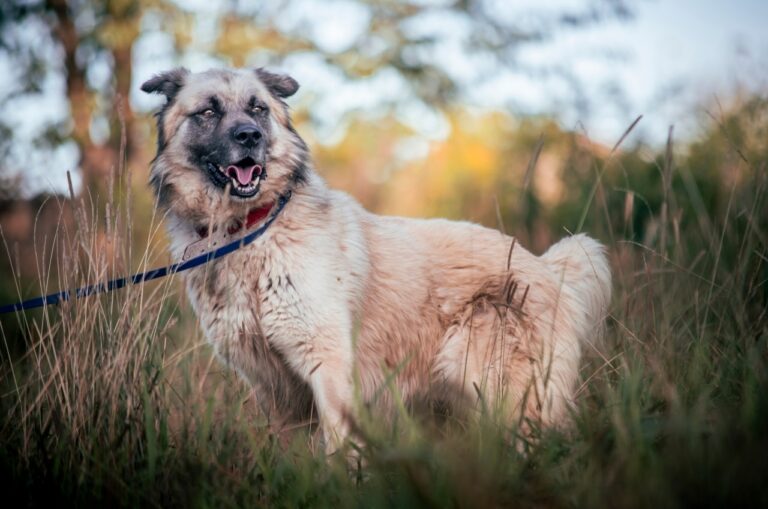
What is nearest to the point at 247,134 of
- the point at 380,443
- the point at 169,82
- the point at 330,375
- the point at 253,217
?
the point at 253,217

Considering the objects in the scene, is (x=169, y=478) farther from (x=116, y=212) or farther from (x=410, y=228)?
(x=410, y=228)

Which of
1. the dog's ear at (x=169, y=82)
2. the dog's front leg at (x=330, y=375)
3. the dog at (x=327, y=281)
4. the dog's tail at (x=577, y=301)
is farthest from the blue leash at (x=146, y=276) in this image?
the dog's tail at (x=577, y=301)

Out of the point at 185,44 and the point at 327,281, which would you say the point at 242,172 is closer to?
the point at 327,281

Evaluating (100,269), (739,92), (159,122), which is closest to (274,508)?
(100,269)

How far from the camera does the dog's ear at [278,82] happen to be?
356cm

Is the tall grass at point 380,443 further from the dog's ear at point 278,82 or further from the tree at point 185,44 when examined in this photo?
the tree at point 185,44

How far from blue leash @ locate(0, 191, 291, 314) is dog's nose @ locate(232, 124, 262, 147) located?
0.31 metres

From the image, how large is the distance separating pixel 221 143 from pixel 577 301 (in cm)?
197

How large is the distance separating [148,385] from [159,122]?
1.71m

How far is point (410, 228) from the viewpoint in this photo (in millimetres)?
3570

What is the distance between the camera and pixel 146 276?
285 cm

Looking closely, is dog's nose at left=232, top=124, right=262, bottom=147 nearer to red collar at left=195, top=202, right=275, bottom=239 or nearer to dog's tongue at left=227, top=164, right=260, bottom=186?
dog's tongue at left=227, top=164, right=260, bottom=186

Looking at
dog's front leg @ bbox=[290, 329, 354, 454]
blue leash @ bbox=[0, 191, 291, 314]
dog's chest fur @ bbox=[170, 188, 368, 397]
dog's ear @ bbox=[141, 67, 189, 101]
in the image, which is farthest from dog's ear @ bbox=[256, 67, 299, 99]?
dog's front leg @ bbox=[290, 329, 354, 454]

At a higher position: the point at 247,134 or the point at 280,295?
the point at 247,134
